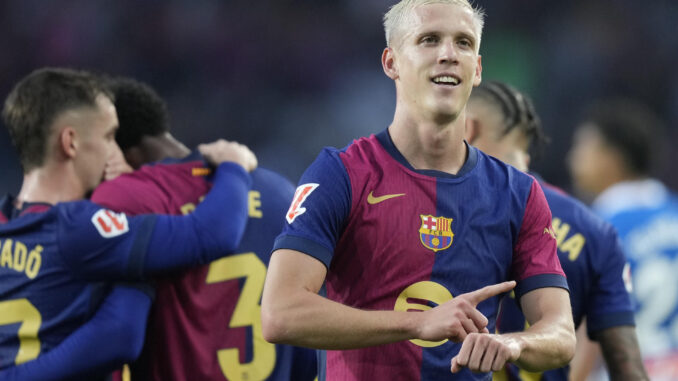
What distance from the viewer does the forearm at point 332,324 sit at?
2.34 metres

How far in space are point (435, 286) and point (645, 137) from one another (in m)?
4.07

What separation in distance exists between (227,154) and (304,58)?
7.45m

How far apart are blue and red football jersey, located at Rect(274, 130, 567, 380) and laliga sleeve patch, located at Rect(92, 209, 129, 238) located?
115cm

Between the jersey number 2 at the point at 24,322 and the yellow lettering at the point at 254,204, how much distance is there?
3.26 ft

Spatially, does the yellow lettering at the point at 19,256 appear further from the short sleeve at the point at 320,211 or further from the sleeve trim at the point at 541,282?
the sleeve trim at the point at 541,282

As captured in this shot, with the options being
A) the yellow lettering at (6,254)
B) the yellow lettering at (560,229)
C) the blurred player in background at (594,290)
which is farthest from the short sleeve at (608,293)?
the yellow lettering at (6,254)

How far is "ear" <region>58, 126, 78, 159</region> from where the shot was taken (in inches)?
149

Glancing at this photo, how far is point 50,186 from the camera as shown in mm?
3766

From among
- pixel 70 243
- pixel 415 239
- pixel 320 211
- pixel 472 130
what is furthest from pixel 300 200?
A: pixel 472 130

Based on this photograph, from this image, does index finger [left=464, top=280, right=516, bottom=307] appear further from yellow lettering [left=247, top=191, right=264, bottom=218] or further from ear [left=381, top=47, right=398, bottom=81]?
yellow lettering [left=247, top=191, right=264, bottom=218]

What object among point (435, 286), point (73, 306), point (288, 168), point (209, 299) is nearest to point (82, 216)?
point (73, 306)

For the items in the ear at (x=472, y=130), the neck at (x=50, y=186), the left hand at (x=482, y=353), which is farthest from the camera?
the ear at (x=472, y=130)

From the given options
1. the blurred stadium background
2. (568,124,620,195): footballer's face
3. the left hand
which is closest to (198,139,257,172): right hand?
the left hand

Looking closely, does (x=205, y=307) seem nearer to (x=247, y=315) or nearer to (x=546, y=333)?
(x=247, y=315)
